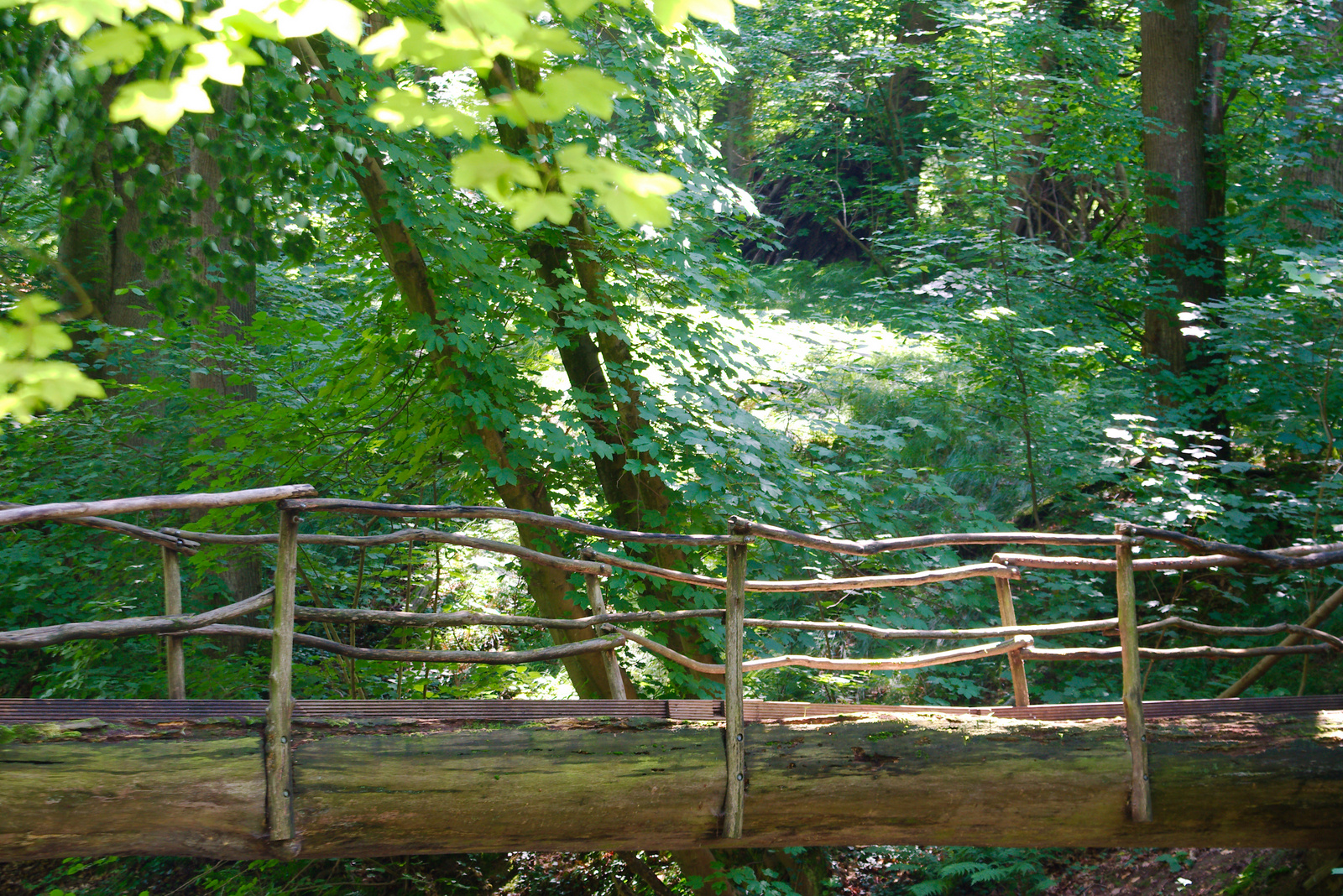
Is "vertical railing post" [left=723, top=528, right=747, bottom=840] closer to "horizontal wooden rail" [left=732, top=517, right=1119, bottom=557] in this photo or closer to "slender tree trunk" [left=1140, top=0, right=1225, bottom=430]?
"horizontal wooden rail" [left=732, top=517, right=1119, bottom=557]

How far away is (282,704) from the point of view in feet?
8.80

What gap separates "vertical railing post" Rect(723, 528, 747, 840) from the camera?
3.11 m

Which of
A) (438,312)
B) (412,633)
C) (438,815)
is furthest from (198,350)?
(438,815)

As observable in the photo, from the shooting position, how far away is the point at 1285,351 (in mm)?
6570

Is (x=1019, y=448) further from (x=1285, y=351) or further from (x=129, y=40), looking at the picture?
(x=129, y=40)

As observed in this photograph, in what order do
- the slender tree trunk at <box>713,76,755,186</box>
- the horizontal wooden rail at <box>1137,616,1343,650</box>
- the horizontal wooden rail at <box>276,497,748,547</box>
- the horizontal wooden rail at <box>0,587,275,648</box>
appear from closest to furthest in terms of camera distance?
the horizontal wooden rail at <box>0,587,275,648</box>
the horizontal wooden rail at <box>276,497,748,547</box>
the horizontal wooden rail at <box>1137,616,1343,650</box>
the slender tree trunk at <box>713,76,755,186</box>

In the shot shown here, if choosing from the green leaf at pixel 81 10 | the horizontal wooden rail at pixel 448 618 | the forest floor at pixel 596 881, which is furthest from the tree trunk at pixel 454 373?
the green leaf at pixel 81 10

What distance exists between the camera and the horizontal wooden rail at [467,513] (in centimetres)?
271

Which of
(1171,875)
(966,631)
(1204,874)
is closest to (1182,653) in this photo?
(966,631)

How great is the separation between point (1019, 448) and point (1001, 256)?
179cm

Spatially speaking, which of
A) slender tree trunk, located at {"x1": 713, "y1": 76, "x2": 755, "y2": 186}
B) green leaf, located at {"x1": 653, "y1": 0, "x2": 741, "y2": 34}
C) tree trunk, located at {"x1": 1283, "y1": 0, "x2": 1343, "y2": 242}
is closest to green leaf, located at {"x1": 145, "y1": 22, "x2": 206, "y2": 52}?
green leaf, located at {"x1": 653, "y1": 0, "x2": 741, "y2": 34}

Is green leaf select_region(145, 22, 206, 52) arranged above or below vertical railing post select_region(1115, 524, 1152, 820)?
above

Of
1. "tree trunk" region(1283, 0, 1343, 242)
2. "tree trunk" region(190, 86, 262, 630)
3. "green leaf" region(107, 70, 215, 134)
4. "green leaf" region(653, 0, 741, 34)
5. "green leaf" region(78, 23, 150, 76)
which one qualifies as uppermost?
"tree trunk" region(1283, 0, 1343, 242)

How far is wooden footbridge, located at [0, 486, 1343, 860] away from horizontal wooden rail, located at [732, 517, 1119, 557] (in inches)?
0.6
